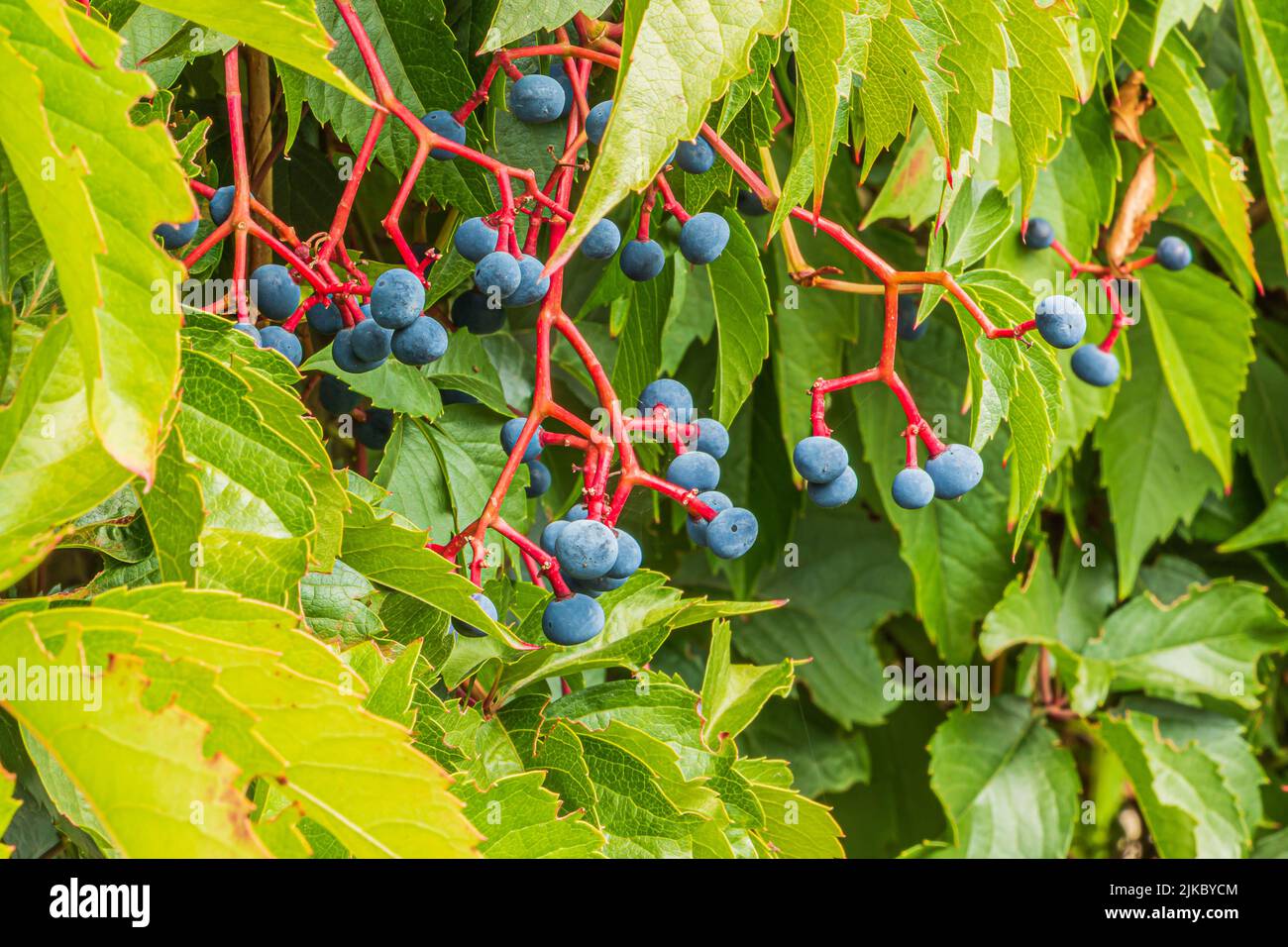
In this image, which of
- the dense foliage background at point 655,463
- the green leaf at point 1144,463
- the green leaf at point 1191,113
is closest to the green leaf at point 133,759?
the dense foliage background at point 655,463

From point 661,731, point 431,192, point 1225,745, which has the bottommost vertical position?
point 1225,745

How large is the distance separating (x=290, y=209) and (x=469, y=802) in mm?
502

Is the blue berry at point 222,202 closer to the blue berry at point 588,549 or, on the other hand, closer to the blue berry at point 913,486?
the blue berry at point 588,549

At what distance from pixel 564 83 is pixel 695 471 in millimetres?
242

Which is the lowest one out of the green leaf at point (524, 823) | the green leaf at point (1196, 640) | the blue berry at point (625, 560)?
the green leaf at point (1196, 640)

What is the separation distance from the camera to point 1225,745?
1.33 metres

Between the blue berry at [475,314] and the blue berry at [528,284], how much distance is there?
0.09 meters

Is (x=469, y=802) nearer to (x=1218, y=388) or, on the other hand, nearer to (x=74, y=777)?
(x=74, y=777)

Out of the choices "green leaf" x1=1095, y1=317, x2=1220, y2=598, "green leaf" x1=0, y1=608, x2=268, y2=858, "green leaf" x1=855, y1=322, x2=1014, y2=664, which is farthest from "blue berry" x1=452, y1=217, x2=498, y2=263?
"green leaf" x1=1095, y1=317, x2=1220, y2=598

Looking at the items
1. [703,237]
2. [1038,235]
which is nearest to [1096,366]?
[1038,235]

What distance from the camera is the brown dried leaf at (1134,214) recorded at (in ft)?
3.50

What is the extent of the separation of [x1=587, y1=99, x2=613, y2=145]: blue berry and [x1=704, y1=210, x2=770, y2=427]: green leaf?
0.15m

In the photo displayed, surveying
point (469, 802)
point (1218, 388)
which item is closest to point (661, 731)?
point (469, 802)

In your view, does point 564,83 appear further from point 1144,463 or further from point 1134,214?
point 1144,463
